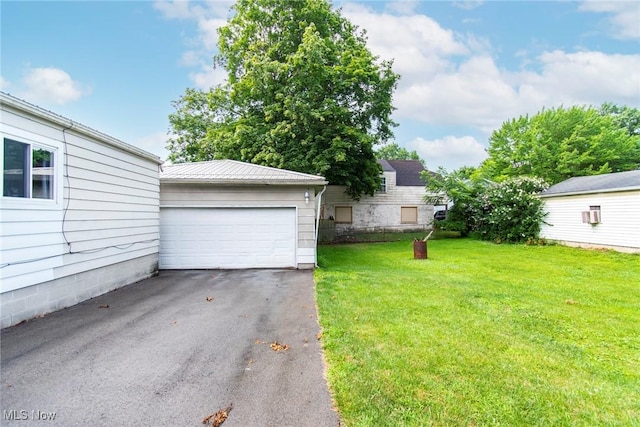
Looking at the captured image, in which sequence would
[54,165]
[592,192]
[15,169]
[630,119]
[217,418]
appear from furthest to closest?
[630,119] < [592,192] < [54,165] < [15,169] < [217,418]

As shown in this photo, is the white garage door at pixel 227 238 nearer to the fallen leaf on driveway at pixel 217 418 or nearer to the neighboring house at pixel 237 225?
the neighboring house at pixel 237 225

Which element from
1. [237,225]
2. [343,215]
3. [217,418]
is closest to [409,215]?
[343,215]

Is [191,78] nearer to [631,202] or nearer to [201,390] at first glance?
[201,390]

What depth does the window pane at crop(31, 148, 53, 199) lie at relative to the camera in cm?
425

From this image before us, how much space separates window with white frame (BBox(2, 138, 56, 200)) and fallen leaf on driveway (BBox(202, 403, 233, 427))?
3.86m

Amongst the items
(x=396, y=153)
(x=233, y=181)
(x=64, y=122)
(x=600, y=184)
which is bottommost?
(x=233, y=181)

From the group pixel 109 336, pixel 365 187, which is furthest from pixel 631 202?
pixel 109 336

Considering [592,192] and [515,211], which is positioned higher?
[592,192]

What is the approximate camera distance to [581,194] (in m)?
12.1

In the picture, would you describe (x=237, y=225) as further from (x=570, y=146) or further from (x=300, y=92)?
(x=570, y=146)

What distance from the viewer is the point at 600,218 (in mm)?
11523

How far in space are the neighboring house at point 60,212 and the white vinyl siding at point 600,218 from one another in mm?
15056

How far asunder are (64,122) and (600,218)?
16.1 meters

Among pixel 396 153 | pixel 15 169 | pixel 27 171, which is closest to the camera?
pixel 15 169
